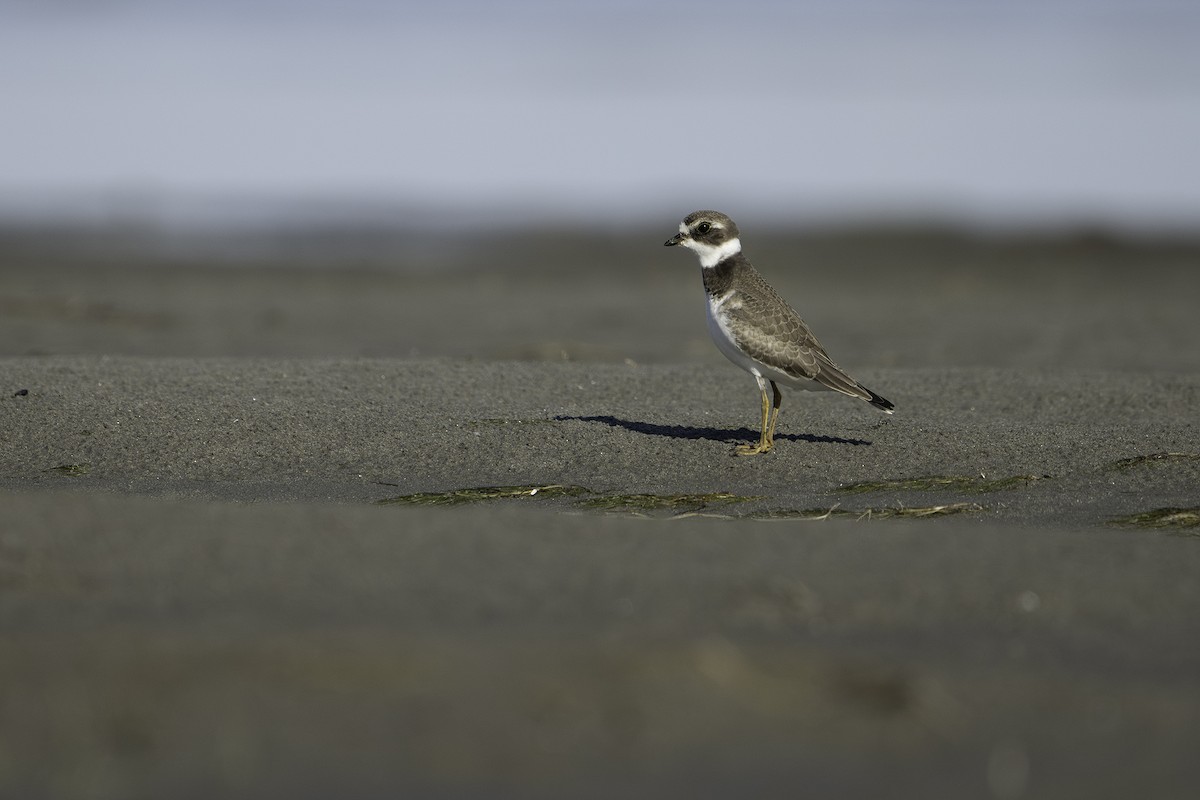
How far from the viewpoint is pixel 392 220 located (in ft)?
139

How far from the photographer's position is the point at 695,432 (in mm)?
7062

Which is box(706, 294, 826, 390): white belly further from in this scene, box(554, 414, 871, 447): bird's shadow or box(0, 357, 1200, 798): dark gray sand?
box(0, 357, 1200, 798): dark gray sand

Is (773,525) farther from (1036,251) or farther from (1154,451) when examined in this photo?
(1036,251)

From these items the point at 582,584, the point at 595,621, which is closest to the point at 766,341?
the point at 582,584

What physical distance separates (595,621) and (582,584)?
34 cm

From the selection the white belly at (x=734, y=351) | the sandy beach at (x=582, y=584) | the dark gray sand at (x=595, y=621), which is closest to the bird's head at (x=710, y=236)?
the white belly at (x=734, y=351)

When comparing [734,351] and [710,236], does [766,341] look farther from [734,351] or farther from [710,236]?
[710,236]

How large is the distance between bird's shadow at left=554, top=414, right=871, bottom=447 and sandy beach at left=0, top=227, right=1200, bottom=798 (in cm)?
4

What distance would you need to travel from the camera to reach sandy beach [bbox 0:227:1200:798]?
3.27 meters

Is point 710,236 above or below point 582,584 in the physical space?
above

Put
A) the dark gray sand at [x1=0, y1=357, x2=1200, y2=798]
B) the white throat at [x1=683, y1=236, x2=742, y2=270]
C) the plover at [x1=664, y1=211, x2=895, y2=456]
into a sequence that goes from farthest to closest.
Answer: the white throat at [x1=683, y1=236, x2=742, y2=270]
the plover at [x1=664, y1=211, x2=895, y2=456]
the dark gray sand at [x1=0, y1=357, x2=1200, y2=798]

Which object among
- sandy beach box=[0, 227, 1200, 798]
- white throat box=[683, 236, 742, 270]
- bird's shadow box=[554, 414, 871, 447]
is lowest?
bird's shadow box=[554, 414, 871, 447]

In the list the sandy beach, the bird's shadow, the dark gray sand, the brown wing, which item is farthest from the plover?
the dark gray sand

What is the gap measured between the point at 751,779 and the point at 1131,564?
191 cm
